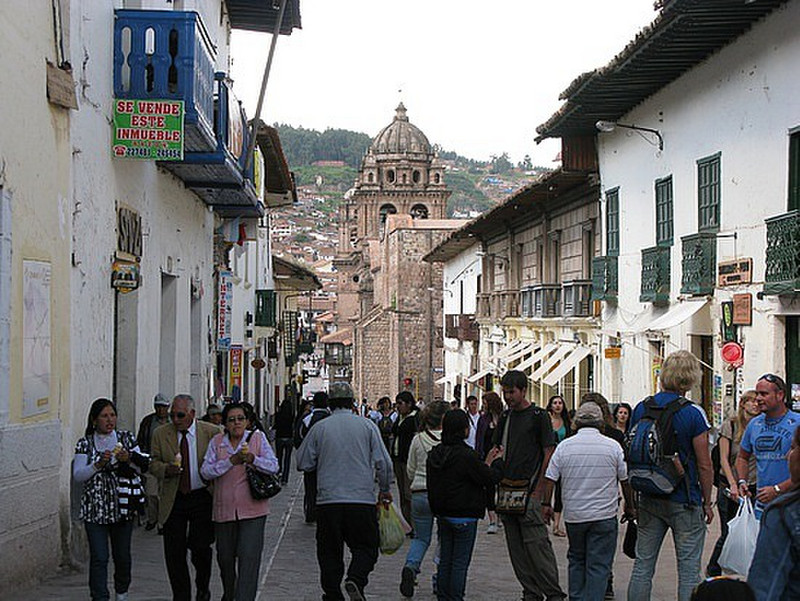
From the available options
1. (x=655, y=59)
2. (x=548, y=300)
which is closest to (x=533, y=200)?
(x=548, y=300)

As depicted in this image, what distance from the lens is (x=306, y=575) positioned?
446 inches

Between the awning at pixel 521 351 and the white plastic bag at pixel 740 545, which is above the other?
the awning at pixel 521 351

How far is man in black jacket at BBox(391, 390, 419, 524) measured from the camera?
13.6m

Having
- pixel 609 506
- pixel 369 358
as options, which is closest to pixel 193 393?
pixel 609 506

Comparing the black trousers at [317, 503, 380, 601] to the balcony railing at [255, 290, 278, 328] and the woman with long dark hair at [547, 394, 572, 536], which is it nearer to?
the woman with long dark hair at [547, 394, 572, 536]

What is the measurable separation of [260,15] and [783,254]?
1301 centimetres

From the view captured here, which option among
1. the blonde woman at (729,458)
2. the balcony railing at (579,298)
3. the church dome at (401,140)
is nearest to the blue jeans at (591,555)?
the blonde woman at (729,458)

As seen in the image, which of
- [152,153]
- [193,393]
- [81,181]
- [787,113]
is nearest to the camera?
[81,181]

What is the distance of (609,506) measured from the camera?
28.9ft

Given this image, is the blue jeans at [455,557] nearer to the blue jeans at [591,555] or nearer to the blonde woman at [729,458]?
the blue jeans at [591,555]

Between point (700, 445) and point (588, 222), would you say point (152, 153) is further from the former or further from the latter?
point (588, 222)

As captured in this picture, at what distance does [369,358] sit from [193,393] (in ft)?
174

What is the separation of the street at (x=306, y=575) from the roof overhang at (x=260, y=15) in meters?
12.0

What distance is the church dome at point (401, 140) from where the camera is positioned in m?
99.6
